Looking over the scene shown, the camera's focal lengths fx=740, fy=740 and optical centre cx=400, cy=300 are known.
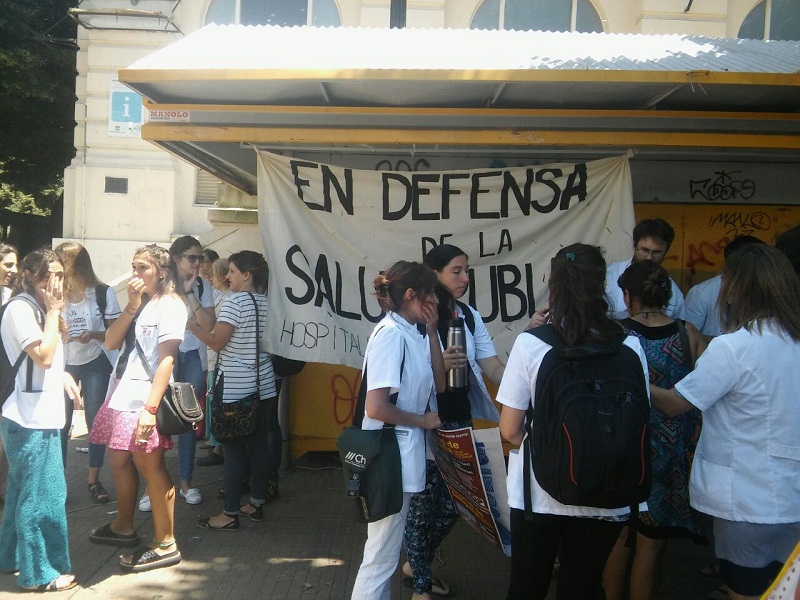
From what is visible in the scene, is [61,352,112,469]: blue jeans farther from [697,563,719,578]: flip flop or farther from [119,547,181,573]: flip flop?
[697,563,719,578]: flip flop

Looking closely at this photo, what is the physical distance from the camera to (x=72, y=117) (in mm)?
17266

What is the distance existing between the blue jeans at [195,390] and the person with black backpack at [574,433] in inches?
133

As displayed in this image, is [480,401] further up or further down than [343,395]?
further up

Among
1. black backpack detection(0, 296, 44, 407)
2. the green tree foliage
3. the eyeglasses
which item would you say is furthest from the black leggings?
the green tree foliage

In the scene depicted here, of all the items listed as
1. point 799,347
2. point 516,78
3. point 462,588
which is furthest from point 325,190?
point 799,347

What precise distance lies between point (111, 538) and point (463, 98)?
146 inches

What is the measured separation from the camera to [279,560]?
188 inches

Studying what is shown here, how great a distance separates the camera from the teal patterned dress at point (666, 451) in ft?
11.5

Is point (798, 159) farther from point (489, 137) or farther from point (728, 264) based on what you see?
point (728, 264)

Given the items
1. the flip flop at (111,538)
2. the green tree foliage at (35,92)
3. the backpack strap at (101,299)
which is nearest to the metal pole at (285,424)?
the backpack strap at (101,299)

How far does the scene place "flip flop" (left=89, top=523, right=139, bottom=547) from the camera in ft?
15.9

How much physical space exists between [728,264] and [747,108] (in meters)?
2.38

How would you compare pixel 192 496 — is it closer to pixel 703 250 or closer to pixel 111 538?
pixel 111 538

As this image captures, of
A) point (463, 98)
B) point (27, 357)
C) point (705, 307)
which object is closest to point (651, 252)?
point (705, 307)
